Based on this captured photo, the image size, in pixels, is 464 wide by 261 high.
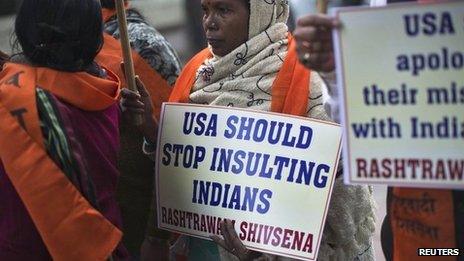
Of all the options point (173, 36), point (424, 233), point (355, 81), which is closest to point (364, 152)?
point (355, 81)

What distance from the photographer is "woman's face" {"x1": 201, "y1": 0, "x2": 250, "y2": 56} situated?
10.4 ft

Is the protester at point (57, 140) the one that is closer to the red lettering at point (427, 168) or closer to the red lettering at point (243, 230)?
the red lettering at point (243, 230)

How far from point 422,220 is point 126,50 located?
1.22m

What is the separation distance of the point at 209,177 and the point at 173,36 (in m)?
9.72

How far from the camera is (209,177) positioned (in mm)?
3094

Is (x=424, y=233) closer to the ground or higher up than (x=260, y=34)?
closer to the ground

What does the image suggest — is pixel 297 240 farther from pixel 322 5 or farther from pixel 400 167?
pixel 322 5

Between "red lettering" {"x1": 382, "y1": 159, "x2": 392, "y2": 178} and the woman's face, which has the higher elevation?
the woman's face

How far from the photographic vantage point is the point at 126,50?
3213mm

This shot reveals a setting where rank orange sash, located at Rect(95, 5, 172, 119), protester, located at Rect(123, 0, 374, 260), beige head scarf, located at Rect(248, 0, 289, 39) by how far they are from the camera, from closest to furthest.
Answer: protester, located at Rect(123, 0, 374, 260) < beige head scarf, located at Rect(248, 0, 289, 39) < orange sash, located at Rect(95, 5, 172, 119)

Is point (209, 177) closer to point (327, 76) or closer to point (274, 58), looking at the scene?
point (274, 58)

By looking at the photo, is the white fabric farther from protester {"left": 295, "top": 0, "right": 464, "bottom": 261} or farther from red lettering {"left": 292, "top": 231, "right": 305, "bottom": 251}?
protester {"left": 295, "top": 0, "right": 464, "bottom": 261}

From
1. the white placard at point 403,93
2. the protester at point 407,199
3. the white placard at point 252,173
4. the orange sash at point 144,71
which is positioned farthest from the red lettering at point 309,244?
the orange sash at point 144,71

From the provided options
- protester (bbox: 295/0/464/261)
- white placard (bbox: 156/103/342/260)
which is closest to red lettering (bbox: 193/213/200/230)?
white placard (bbox: 156/103/342/260)
